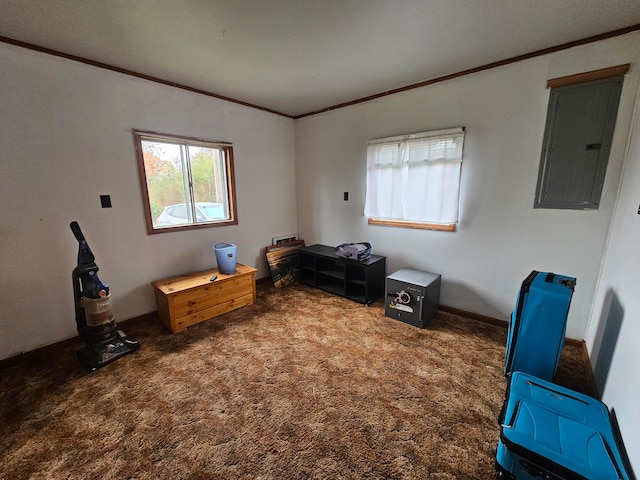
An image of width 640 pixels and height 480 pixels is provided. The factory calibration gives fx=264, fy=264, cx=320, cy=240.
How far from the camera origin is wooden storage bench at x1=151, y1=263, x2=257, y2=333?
8.21 ft

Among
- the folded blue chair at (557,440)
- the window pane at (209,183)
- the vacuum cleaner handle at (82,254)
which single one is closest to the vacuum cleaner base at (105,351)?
the vacuum cleaner handle at (82,254)

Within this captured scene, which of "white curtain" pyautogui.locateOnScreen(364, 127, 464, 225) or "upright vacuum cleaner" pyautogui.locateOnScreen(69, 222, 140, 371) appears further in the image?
"white curtain" pyautogui.locateOnScreen(364, 127, 464, 225)

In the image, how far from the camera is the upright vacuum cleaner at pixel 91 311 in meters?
2.03

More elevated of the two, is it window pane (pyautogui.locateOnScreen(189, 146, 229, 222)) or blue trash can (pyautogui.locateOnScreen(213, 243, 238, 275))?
window pane (pyautogui.locateOnScreen(189, 146, 229, 222))

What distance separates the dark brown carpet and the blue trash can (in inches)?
26.3

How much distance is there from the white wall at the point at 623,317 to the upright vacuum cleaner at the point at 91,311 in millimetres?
3139

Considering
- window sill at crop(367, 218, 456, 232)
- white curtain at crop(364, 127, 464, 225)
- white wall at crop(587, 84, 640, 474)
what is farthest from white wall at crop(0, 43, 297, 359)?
white wall at crop(587, 84, 640, 474)

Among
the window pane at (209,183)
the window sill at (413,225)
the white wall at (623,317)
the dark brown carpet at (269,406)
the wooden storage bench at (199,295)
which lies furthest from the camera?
the window pane at (209,183)

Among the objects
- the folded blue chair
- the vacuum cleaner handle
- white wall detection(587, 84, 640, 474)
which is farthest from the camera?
the vacuum cleaner handle

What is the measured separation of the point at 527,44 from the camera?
198 centimetres

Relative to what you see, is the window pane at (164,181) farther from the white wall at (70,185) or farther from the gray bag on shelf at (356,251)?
the gray bag on shelf at (356,251)

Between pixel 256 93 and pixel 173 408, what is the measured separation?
301 cm

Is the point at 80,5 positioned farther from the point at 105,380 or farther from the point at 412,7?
the point at 105,380

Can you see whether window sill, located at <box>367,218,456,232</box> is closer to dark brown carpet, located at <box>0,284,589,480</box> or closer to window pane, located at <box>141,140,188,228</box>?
dark brown carpet, located at <box>0,284,589,480</box>
